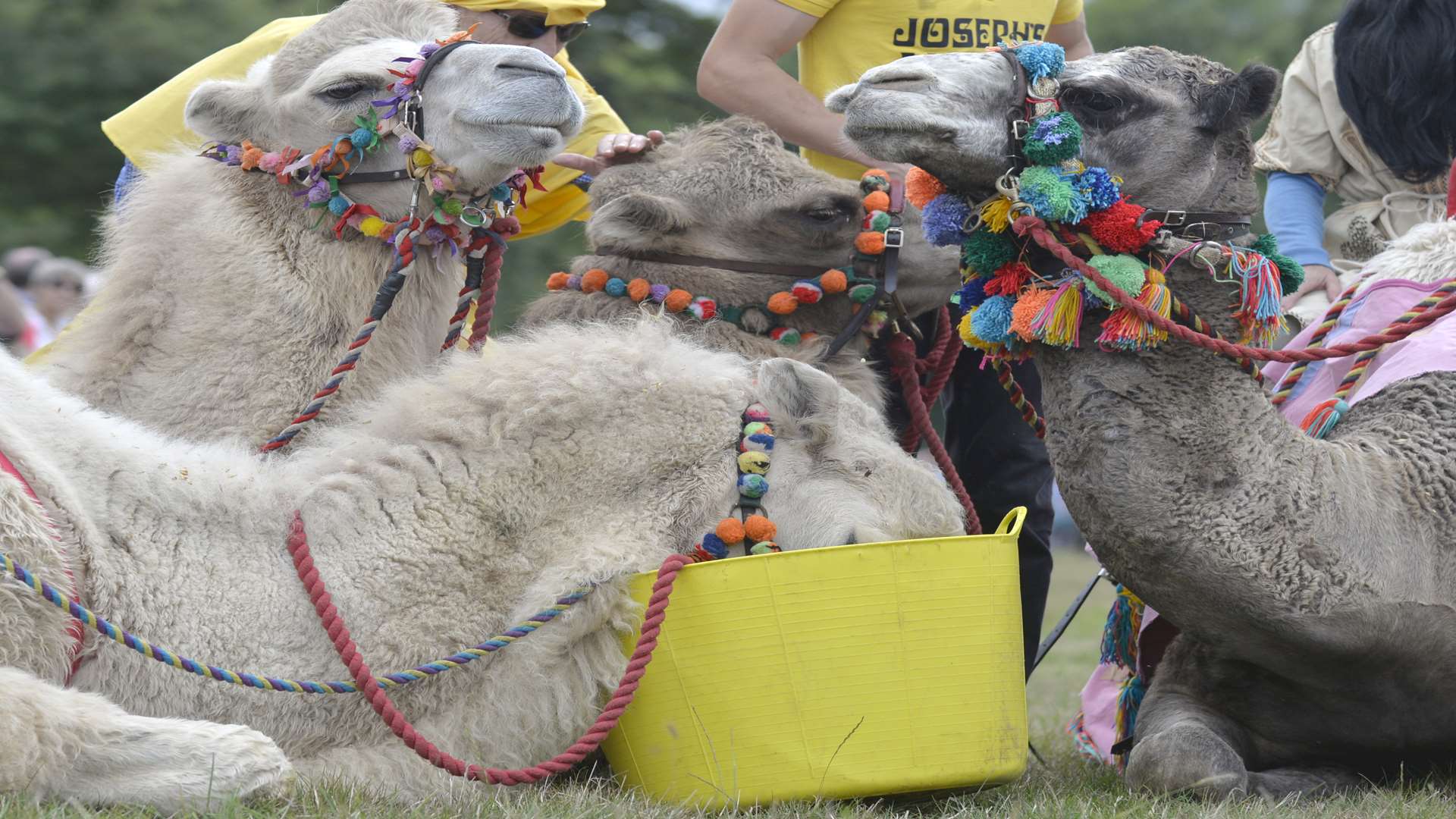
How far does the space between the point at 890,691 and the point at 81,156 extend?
1969cm

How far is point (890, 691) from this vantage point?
10.7 ft

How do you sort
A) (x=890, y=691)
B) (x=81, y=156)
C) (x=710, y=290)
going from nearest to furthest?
(x=890, y=691) < (x=710, y=290) < (x=81, y=156)

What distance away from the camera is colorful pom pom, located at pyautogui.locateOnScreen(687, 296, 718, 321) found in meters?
4.70

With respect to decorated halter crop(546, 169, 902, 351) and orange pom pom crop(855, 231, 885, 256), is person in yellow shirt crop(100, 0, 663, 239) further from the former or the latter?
orange pom pom crop(855, 231, 885, 256)

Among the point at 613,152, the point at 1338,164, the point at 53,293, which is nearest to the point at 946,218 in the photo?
the point at 613,152

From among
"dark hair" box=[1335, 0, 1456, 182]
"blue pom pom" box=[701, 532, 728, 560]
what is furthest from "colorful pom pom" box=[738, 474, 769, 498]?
"dark hair" box=[1335, 0, 1456, 182]

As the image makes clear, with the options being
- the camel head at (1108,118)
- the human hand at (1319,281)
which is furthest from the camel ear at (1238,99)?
the human hand at (1319,281)

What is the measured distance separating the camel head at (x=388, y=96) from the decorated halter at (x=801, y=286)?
694 millimetres

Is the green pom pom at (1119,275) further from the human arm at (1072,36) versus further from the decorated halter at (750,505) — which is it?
the human arm at (1072,36)

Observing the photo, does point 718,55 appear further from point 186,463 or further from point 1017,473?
point 186,463

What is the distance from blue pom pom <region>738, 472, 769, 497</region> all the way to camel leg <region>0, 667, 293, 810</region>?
3.46ft

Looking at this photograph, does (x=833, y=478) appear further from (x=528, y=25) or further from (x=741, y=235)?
(x=528, y=25)

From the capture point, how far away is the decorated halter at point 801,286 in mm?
4730

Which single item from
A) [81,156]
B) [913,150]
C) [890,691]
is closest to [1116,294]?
[913,150]
